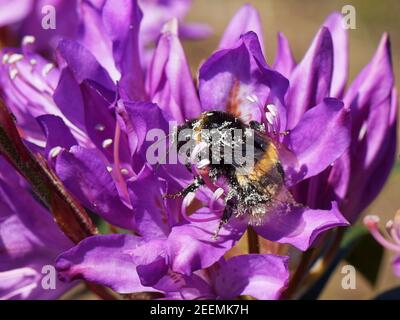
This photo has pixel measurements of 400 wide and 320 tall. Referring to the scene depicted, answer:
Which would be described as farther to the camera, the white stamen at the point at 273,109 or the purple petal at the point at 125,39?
the purple petal at the point at 125,39

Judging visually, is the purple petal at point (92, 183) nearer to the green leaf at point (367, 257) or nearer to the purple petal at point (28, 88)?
the purple petal at point (28, 88)

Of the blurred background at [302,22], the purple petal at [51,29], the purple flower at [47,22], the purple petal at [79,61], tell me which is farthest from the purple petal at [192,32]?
the blurred background at [302,22]

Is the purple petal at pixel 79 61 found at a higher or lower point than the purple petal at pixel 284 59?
higher

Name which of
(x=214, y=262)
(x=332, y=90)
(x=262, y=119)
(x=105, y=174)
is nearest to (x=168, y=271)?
(x=214, y=262)

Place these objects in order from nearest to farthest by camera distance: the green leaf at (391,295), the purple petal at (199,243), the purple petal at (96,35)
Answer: the purple petal at (199,243) < the purple petal at (96,35) < the green leaf at (391,295)

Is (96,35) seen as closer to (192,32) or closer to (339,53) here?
(339,53)

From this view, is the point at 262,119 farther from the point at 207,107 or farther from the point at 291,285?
the point at 291,285
